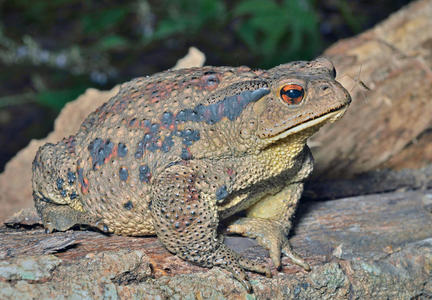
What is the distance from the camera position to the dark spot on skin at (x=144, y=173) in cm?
288

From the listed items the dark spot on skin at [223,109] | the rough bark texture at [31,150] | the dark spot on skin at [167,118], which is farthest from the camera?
the rough bark texture at [31,150]

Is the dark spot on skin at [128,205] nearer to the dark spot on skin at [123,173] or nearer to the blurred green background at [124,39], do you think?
the dark spot on skin at [123,173]

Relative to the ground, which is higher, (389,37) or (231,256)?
(389,37)

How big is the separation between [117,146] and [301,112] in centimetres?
110

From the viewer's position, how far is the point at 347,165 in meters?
4.31

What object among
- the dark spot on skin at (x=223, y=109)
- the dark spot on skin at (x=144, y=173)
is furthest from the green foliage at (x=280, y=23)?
the dark spot on skin at (x=144, y=173)

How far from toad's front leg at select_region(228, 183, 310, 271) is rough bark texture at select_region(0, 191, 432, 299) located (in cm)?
6

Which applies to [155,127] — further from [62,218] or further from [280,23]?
[280,23]

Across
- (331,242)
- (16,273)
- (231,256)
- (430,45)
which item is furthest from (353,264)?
(430,45)

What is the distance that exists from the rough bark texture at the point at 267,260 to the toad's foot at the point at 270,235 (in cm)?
5

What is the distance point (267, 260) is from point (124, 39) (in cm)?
374

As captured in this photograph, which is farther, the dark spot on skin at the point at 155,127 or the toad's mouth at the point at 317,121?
the dark spot on skin at the point at 155,127

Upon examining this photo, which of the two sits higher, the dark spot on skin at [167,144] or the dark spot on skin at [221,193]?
the dark spot on skin at [167,144]

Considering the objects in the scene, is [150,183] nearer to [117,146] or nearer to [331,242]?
[117,146]
